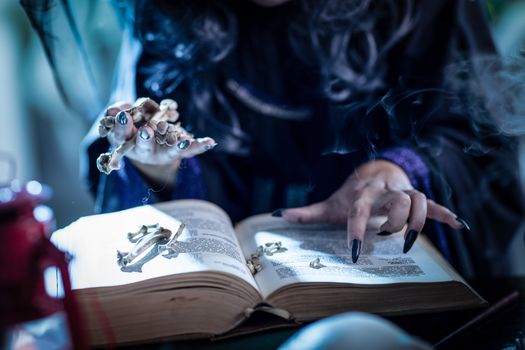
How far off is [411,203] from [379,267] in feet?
0.33

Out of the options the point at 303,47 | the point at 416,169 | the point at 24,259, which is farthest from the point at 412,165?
the point at 24,259

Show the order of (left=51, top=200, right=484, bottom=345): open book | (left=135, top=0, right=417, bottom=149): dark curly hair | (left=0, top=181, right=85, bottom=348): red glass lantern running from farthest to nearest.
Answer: (left=135, top=0, right=417, bottom=149): dark curly hair, (left=51, top=200, right=484, bottom=345): open book, (left=0, top=181, right=85, bottom=348): red glass lantern

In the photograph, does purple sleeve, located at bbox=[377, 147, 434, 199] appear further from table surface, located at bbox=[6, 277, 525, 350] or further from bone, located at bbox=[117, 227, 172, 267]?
bone, located at bbox=[117, 227, 172, 267]

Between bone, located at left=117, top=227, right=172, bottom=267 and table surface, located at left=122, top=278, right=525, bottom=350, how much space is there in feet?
0.32

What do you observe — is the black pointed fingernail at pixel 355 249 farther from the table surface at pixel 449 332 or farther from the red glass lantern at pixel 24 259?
the red glass lantern at pixel 24 259

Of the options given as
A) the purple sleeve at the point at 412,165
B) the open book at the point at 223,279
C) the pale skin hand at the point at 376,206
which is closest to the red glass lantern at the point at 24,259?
the open book at the point at 223,279

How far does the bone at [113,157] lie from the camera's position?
672 millimetres

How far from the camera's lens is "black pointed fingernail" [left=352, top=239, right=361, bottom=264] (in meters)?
0.69

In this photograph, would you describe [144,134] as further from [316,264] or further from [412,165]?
[412,165]

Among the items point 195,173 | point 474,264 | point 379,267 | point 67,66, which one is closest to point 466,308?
point 379,267

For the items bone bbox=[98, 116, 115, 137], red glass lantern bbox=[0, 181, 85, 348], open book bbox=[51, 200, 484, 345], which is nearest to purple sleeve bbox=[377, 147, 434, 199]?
open book bbox=[51, 200, 484, 345]

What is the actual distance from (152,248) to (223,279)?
0.33 feet

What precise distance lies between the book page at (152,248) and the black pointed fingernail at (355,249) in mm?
139

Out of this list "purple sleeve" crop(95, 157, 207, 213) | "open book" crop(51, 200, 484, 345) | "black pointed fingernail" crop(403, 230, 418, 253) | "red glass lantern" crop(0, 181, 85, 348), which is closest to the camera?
"red glass lantern" crop(0, 181, 85, 348)
